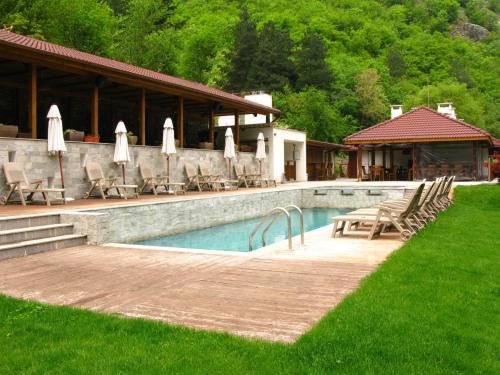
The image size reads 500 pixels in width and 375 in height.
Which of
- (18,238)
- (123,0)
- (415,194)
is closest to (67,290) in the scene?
(18,238)

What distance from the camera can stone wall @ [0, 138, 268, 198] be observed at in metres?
11.1

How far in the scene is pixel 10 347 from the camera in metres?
3.10

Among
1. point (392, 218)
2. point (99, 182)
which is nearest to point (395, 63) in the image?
point (99, 182)

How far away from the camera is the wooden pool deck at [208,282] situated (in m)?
3.70

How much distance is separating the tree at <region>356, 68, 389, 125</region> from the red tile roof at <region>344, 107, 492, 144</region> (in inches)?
901

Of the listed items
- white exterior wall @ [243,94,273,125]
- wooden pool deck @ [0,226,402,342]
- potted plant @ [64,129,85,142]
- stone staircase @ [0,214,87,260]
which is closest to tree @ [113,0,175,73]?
white exterior wall @ [243,94,273,125]

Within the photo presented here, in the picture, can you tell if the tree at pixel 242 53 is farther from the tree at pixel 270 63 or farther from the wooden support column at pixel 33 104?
the wooden support column at pixel 33 104

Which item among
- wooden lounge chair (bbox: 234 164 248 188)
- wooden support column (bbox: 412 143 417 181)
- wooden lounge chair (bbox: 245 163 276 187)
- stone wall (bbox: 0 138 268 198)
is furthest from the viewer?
wooden support column (bbox: 412 143 417 181)

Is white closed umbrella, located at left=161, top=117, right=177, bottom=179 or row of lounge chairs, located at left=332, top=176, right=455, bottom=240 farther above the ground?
white closed umbrella, located at left=161, top=117, right=177, bottom=179

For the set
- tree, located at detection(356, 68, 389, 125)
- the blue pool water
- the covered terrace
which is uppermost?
tree, located at detection(356, 68, 389, 125)

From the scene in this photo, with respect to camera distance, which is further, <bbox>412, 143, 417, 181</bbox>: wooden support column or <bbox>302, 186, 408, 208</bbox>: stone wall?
<bbox>412, 143, 417, 181</bbox>: wooden support column

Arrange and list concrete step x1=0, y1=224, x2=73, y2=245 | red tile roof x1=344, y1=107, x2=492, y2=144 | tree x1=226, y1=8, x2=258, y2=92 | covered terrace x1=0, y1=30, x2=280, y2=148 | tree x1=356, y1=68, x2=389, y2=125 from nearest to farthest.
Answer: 1. concrete step x1=0, y1=224, x2=73, y2=245
2. covered terrace x1=0, y1=30, x2=280, y2=148
3. red tile roof x1=344, y1=107, x2=492, y2=144
4. tree x1=226, y1=8, x2=258, y2=92
5. tree x1=356, y1=68, x2=389, y2=125

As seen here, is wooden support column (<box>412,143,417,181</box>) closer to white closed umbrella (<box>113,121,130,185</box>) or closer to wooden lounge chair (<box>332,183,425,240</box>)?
white closed umbrella (<box>113,121,130,185</box>)

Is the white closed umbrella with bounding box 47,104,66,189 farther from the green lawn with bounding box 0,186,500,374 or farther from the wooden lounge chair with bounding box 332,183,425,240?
the green lawn with bounding box 0,186,500,374
